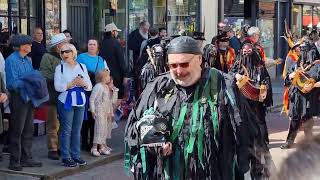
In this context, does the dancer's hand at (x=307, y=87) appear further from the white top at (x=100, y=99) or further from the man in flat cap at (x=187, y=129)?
the man in flat cap at (x=187, y=129)

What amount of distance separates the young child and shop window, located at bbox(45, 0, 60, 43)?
305 cm

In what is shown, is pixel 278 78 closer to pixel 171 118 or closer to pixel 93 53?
pixel 93 53

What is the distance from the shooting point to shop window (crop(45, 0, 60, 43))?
11.1 m

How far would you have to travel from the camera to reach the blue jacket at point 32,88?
708 cm

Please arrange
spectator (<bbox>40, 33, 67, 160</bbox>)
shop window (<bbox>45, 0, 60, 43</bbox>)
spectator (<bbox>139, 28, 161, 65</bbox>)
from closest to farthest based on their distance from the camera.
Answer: spectator (<bbox>40, 33, 67, 160</bbox>), spectator (<bbox>139, 28, 161, 65</bbox>), shop window (<bbox>45, 0, 60, 43</bbox>)

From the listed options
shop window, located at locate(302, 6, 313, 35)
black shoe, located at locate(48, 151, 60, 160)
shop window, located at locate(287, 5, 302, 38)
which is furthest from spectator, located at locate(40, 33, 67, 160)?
shop window, located at locate(302, 6, 313, 35)

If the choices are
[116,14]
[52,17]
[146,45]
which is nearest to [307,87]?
[146,45]

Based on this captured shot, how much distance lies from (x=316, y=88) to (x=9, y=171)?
16.3ft

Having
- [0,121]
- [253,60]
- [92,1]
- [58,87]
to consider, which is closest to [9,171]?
[0,121]

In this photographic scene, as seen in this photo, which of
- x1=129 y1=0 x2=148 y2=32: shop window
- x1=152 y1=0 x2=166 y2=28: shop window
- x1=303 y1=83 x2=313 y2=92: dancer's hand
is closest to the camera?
x1=303 y1=83 x2=313 y2=92: dancer's hand

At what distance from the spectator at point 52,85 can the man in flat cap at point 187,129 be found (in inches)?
173

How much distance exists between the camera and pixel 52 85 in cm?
780

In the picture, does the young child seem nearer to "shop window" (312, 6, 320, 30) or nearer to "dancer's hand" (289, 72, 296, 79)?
"dancer's hand" (289, 72, 296, 79)

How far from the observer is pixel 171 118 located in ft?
11.5
